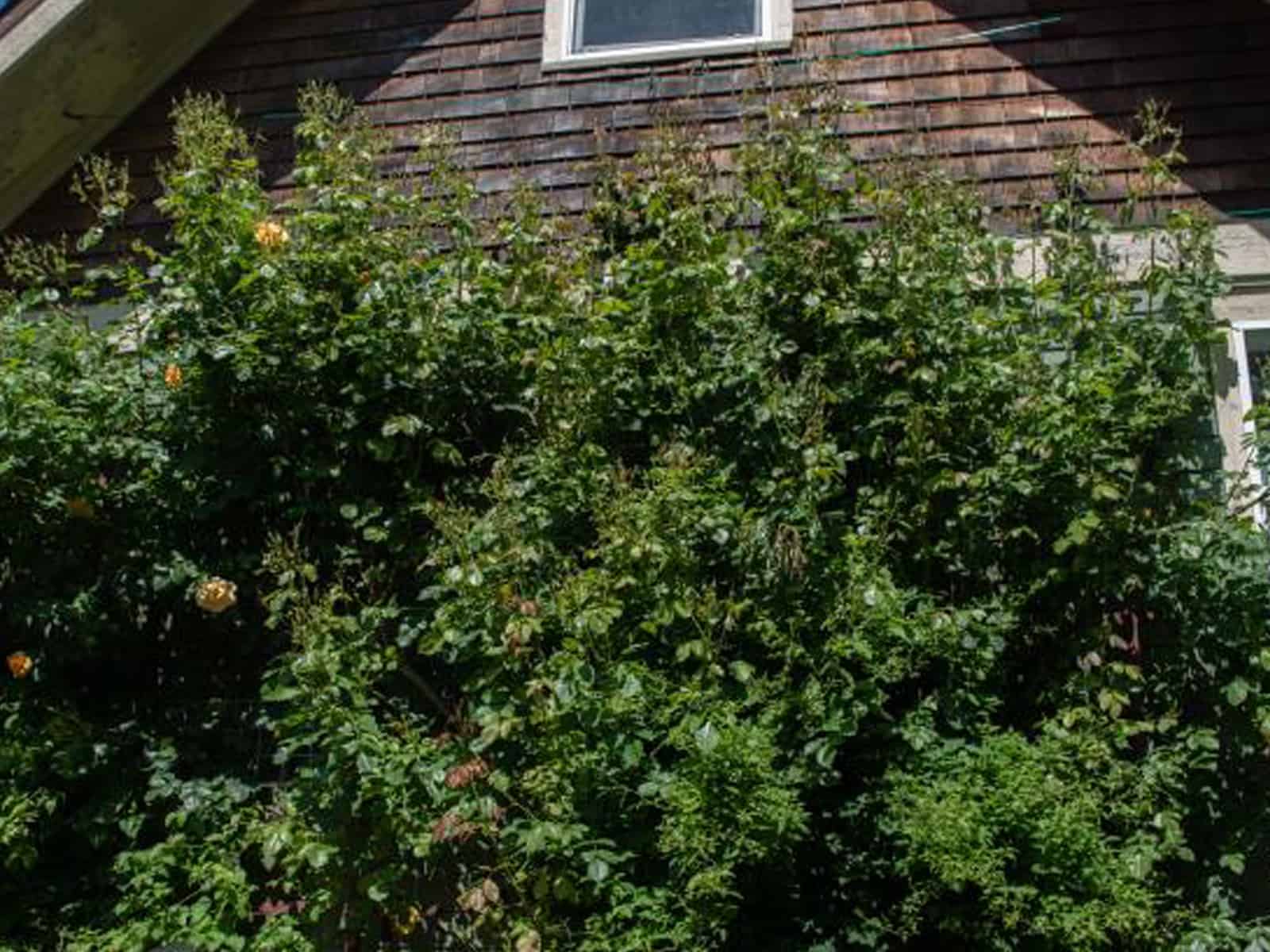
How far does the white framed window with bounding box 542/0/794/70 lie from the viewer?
7.05 metres

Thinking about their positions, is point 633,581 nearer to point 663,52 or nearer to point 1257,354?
point 1257,354

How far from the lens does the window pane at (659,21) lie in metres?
7.16

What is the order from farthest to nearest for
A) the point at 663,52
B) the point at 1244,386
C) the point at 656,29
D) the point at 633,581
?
the point at 656,29
the point at 663,52
the point at 1244,386
the point at 633,581

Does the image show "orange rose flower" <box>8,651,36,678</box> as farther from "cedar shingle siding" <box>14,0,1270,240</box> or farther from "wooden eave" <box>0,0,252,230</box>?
"wooden eave" <box>0,0,252,230</box>

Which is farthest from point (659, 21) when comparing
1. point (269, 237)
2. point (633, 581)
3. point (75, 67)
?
point (633, 581)

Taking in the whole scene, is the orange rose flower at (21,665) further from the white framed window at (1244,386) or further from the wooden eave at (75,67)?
the white framed window at (1244,386)

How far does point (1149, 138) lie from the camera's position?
6000 millimetres

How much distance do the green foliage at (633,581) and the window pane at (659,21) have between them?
3.46ft

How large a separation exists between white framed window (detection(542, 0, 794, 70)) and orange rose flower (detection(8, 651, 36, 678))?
333cm

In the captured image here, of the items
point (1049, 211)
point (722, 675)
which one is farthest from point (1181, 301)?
point (722, 675)

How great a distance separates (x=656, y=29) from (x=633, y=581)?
3.24 metres

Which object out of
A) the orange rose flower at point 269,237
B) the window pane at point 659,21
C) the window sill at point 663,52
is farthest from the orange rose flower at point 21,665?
the window pane at point 659,21

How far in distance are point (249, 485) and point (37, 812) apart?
129 cm

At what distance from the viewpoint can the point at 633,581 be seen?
4.95m
